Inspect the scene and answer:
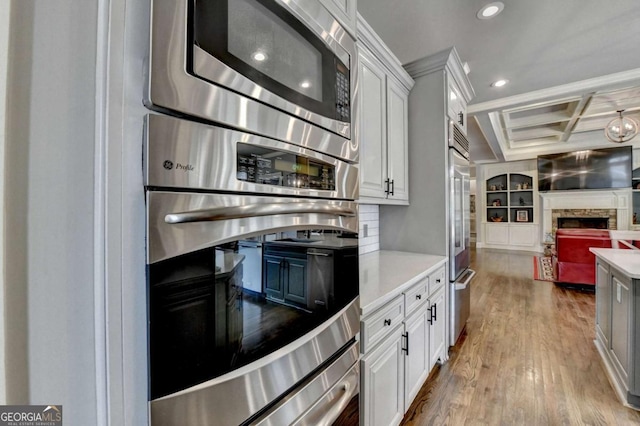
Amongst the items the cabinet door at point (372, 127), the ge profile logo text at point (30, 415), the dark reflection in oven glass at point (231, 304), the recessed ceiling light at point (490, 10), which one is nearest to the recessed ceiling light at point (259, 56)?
the dark reflection in oven glass at point (231, 304)

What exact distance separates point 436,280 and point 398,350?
0.82 metres

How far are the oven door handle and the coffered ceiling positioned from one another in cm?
214

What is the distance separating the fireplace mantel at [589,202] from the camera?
6.67m

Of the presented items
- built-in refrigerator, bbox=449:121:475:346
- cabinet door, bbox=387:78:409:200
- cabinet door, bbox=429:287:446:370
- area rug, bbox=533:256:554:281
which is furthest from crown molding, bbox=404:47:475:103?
area rug, bbox=533:256:554:281

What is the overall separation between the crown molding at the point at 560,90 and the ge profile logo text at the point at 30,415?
5.04 meters

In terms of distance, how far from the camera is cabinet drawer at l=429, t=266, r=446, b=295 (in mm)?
1961

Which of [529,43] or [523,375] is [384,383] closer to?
[523,375]

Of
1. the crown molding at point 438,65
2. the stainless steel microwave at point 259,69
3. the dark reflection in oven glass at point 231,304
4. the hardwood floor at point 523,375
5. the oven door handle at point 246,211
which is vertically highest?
the crown molding at point 438,65

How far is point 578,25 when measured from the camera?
7.97 feet

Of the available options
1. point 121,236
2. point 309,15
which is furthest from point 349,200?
point 121,236

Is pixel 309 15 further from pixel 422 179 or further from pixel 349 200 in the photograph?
pixel 422 179

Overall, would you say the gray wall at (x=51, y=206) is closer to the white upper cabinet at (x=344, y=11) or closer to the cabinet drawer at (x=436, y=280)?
the white upper cabinet at (x=344, y=11)

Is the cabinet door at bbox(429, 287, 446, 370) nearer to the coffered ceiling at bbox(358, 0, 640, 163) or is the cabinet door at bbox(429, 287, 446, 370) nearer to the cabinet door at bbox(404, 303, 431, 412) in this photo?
the cabinet door at bbox(404, 303, 431, 412)

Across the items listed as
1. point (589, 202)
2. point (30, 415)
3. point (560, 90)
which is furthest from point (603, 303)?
point (589, 202)
